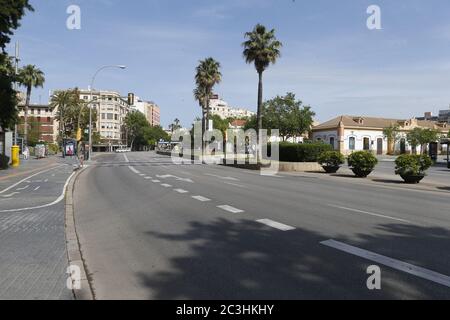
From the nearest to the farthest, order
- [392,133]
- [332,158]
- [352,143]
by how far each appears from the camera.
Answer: [332,158] → [392,133] → [352,143]

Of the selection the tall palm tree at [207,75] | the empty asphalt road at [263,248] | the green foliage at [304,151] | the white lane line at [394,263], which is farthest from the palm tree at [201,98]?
the white lane line at [394,263]

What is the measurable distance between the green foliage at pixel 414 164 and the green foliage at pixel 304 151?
8937 mm

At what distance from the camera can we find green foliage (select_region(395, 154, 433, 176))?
20.6 metres

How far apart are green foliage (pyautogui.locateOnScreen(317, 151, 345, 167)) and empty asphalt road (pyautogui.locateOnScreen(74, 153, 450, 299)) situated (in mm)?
14578

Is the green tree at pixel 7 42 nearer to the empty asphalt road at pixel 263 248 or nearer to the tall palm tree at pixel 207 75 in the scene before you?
the empty asphalt road at pixel 263 248

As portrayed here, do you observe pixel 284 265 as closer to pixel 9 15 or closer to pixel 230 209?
pixel 230 209

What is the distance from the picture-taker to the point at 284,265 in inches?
230

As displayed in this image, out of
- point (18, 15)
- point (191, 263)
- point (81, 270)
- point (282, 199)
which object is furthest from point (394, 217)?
point (18, 15)

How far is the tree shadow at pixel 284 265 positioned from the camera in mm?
4820

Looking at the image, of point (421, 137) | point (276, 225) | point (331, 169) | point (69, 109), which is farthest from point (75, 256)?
point (69, 109)

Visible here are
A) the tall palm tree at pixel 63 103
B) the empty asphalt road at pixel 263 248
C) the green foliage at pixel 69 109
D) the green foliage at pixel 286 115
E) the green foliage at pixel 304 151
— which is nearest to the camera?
the empty asphalt road at pixel 263 248

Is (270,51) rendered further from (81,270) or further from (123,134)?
(123,134)

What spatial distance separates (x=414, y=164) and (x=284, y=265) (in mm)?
17192

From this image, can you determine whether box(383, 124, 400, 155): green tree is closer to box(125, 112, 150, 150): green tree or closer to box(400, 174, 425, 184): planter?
box(400, 174, 425, 184): planter
